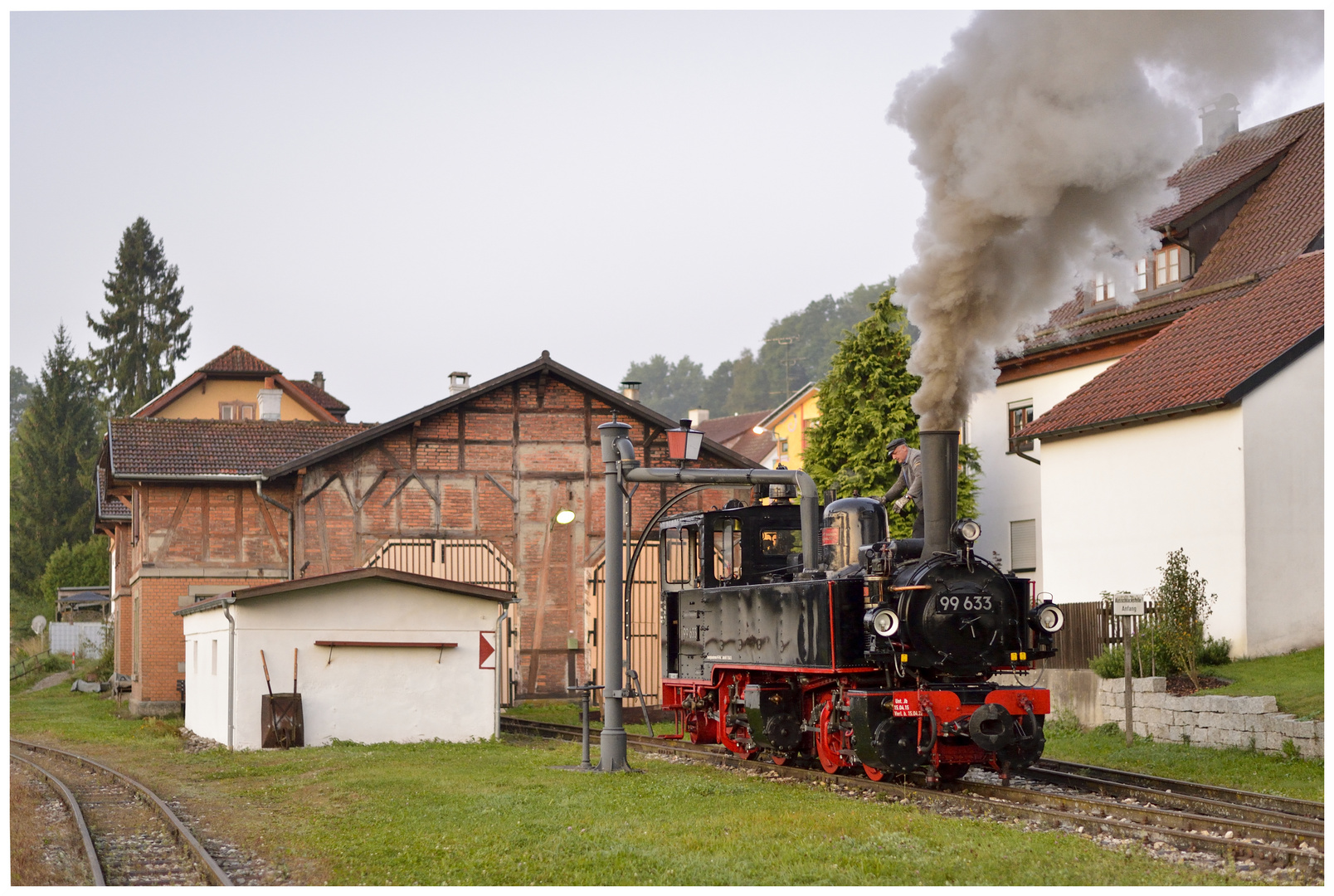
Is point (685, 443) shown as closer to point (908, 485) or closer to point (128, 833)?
point (908, 485)

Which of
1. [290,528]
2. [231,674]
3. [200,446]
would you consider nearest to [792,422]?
[200,446]

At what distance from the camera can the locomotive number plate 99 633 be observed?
11633 mm

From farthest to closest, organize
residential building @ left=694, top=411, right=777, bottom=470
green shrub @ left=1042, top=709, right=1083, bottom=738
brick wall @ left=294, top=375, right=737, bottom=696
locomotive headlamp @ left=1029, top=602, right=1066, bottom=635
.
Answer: residential building @ left=694, top=411, right=777, bottom=470 < brick wall @ left=294, top=375, right=737, bottom=696 < green shrub @ left=1042, top=709, right=1083, bottom=738 < locomotive headlamp @ left=1029, top=602, right=1066, bottom=635

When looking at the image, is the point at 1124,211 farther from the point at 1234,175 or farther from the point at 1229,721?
the point at 1234,175

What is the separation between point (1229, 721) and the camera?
14977mm

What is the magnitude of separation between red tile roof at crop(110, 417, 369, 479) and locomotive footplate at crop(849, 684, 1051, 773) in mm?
18037

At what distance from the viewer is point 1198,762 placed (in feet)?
47.2

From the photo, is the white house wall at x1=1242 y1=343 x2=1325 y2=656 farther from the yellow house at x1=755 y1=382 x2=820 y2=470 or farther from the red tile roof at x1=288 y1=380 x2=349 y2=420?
the red tile roof at x1=288 y1=380 x2=349 y2=420

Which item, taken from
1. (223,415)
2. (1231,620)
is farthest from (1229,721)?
(223,415)

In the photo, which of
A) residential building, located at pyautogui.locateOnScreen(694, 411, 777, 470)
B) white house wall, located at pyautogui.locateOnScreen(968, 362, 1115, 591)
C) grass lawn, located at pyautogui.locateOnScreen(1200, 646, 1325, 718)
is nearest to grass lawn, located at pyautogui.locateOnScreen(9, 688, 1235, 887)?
grass lawn, located at pyautogui.locateOnScreen(1200, 646, 1325, 718)

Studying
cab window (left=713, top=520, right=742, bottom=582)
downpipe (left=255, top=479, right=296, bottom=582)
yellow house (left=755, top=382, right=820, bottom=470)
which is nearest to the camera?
cab window (left=713, top=520, right=742, bottom=582)

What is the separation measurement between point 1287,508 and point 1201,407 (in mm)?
1736

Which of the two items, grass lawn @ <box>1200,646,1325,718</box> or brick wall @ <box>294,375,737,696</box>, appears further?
brick wall @ <box>294,375,737,696</box>

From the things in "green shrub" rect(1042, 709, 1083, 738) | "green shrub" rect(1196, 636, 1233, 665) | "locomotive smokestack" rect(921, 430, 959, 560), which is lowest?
"green shrub" rect(1042, 709, 1083, 738)
